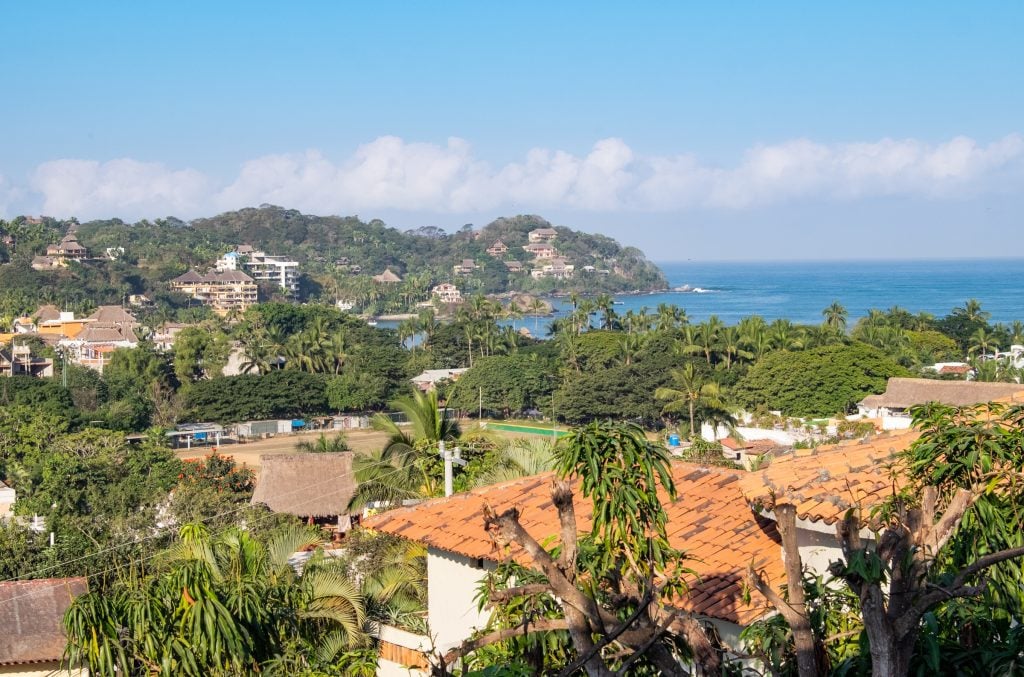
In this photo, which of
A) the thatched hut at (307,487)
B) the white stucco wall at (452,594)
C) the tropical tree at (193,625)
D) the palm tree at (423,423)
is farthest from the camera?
the thatched hut at (307,487)

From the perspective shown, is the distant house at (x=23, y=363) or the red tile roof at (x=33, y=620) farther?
the distant house at (x=23, y=363)

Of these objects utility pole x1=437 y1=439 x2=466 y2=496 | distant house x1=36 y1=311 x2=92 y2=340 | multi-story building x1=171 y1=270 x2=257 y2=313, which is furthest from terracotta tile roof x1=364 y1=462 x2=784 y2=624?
multi-story building x1=171 y1=270 x2=257 y2=313

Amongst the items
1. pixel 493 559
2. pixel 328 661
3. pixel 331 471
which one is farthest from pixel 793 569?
pixel 331 471

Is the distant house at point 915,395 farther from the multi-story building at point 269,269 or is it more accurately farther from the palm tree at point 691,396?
the multi-story building at point 269,269

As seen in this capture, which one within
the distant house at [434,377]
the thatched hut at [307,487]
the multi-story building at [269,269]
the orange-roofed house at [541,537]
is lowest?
the distant house at [434,377]

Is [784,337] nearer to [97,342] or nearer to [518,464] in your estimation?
[518,464]

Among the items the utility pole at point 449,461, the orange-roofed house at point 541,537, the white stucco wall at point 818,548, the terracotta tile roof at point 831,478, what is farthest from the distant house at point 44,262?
the white stucco wall at point 818,548
